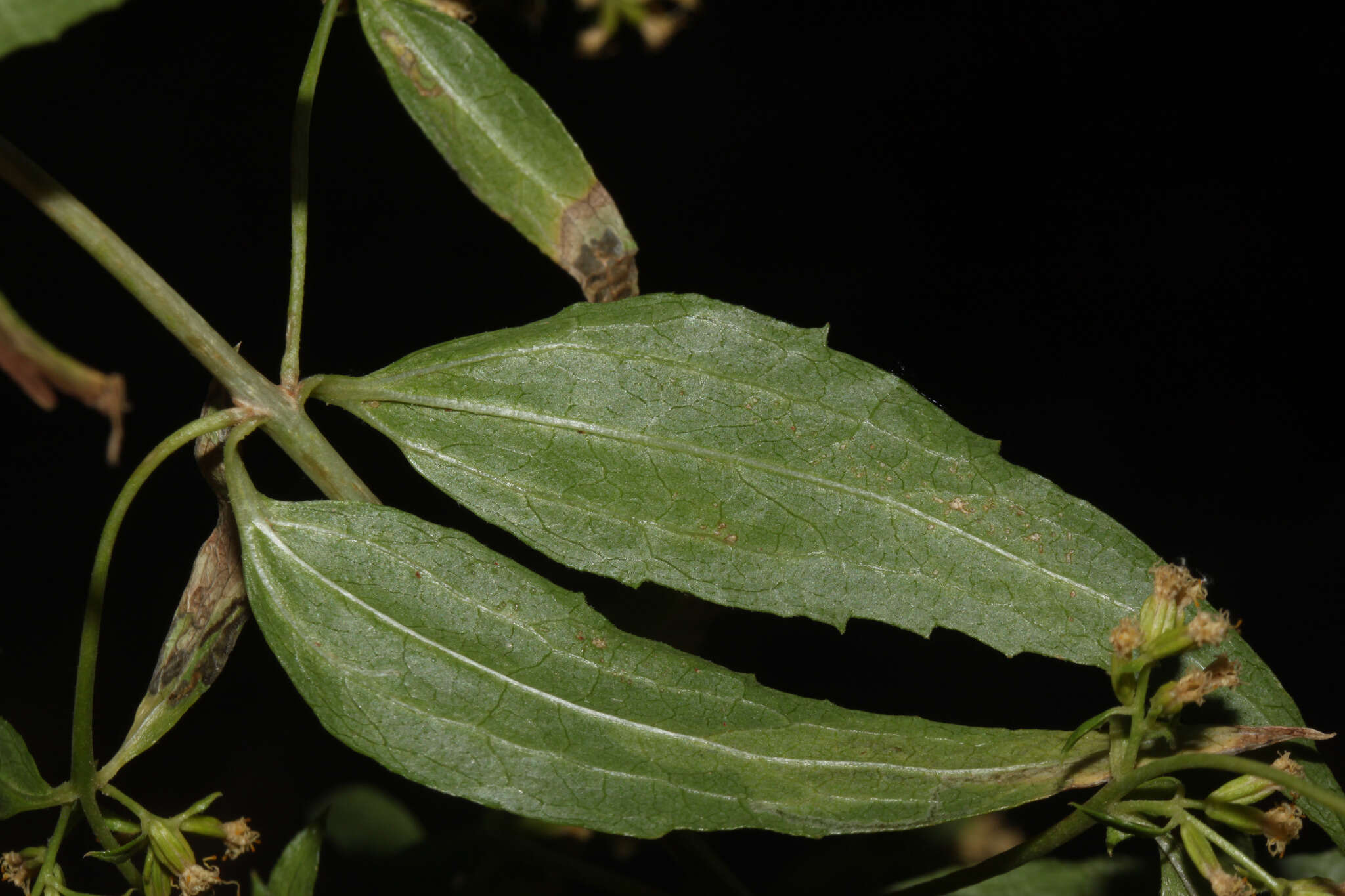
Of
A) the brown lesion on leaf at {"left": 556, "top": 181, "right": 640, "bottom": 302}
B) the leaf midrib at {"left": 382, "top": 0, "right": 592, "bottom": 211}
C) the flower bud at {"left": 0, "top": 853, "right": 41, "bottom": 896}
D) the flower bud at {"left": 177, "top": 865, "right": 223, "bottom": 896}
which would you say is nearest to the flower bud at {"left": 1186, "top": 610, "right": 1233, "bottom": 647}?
the brown lesion on leaf at {"left": 556, "top": 181, "right": 640, "bottom": 302}

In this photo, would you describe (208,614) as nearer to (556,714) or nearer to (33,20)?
(556,714)

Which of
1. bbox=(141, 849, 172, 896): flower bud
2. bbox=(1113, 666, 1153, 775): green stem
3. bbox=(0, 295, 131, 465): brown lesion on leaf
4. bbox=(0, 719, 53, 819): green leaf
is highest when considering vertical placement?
bbox=(1113, 666, 1153, 775): green stem

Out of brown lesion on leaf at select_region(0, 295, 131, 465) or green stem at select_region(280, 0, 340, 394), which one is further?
green stem at select_region(280, 0, 340, 394)

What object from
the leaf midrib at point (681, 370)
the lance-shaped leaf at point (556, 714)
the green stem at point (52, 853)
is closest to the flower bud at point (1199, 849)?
the lance-shaped leaf at point (556, 714)

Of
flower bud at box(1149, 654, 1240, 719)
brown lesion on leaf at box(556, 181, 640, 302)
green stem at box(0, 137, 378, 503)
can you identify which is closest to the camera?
flower bud at box(1149, 654, 1240, 719)

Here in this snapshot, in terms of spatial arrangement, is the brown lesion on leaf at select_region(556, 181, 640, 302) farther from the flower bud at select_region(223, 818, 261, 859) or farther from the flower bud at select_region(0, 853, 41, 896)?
the flower bud at select_region(0, 853, 41, 896)

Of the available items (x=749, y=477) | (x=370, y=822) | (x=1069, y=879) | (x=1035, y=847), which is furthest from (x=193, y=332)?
(x=1069, y=879)
